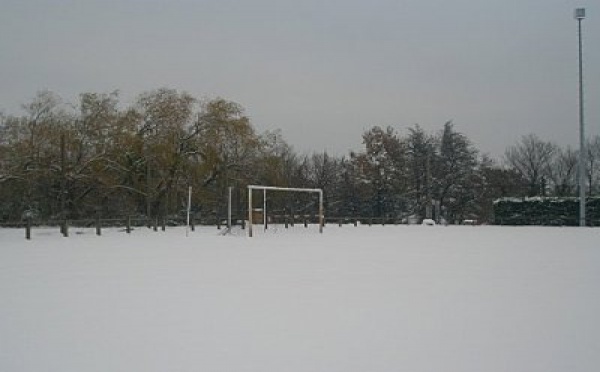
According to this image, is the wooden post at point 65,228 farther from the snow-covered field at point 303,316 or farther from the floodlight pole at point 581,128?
the floodlight pole at point 581,128

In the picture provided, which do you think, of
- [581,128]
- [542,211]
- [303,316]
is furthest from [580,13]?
[303,316]

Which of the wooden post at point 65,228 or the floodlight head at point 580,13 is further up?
the floodlight head at point 580,13

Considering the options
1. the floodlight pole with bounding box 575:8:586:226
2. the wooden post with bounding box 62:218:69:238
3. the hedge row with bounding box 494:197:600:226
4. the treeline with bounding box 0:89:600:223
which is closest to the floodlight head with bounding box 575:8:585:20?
the floodlight pole with bounding box 575:8:586:226

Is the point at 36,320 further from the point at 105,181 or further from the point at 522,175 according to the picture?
the point at 522,175

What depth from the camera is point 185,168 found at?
1598 inches

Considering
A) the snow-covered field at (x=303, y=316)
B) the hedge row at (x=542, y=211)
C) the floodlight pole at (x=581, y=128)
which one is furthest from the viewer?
the hedge row at (x=542, y=211)

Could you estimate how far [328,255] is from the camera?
50.7 feet

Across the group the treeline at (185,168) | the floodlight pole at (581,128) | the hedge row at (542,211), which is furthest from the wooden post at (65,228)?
the hedge row at (542,211)

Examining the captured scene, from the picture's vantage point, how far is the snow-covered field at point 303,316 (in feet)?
17.4

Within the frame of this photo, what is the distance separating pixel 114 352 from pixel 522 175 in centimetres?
5829

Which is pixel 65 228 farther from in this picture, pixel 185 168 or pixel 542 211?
pixel 542 211

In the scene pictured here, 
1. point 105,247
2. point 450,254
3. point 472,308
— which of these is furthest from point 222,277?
point 105,247

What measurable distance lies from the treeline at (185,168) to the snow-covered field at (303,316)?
24.6 metres

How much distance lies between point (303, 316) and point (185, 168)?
34395 mm
